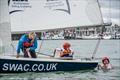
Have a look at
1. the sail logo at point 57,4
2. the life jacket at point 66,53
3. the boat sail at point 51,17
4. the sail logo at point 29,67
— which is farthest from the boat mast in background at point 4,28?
the life jacket at point 66,53

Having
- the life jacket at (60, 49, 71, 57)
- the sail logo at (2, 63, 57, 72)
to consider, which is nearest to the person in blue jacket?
the sail logo at (2, 63, 57, 72)

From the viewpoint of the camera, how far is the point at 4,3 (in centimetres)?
1923

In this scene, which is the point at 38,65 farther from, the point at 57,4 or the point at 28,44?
the point at 57,4

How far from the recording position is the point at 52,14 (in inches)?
784

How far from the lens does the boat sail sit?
1925cm

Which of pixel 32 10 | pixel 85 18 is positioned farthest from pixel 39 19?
pixel 85 18

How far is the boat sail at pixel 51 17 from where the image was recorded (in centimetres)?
1925

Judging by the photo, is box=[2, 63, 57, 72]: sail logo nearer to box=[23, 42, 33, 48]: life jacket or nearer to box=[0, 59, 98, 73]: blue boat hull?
box=[0, 59, 98, 73]: blue boat hull

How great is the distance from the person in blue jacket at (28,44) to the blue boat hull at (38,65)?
0.52 metres

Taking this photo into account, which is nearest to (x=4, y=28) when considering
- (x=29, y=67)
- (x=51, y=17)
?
(x=29, y=67)

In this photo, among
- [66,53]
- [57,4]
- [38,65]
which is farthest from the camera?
[66,53]

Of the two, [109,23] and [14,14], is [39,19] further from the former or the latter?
[109,23]

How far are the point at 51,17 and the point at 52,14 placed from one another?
0.12 metres

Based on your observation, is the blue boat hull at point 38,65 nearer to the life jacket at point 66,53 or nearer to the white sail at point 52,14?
the life jacket at point 66,53
